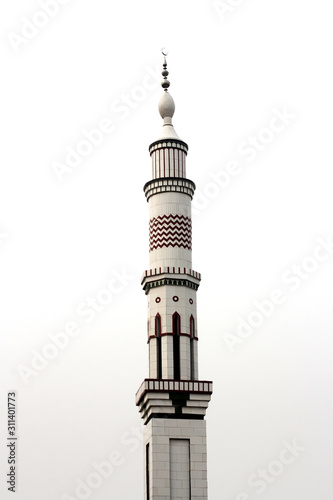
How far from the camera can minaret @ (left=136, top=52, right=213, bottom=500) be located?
144 feet

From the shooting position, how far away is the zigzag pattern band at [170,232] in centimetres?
4747

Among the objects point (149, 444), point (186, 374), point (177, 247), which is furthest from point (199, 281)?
point (149, 444)

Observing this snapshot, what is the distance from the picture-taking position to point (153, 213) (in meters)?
48.2

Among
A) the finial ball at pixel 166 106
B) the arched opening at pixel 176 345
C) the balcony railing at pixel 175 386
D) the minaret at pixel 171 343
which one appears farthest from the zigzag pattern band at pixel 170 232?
the balcony railing at pixel 175 386

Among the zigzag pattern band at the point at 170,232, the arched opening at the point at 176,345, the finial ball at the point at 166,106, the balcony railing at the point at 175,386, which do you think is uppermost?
the finial ball at the point at 166,106

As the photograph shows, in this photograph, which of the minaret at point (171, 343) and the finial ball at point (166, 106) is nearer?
the minaret at point (171, 343)

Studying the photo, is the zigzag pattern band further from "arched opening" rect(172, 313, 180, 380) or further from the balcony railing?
the balcony railing

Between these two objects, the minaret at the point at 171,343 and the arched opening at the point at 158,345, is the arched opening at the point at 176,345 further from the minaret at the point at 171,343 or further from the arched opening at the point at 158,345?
the arched opening at the point at 158,345

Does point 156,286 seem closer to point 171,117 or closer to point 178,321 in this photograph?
point 178,321

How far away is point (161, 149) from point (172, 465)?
1635 cm

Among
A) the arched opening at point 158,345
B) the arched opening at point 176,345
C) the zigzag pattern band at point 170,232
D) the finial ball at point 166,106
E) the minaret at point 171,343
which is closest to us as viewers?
the minaret at point 171,343

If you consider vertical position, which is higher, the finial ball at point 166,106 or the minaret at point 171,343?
the finial ball at point 166,106

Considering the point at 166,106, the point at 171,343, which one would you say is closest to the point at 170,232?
the point at 171,343

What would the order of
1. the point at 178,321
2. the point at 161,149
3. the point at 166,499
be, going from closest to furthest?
the point at 166,499 → the point at 178,321 → the point at 161,149
